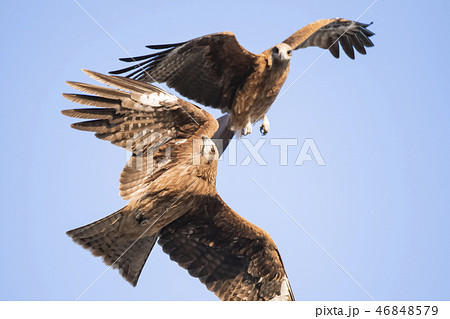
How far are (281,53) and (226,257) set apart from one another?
2.89 metres

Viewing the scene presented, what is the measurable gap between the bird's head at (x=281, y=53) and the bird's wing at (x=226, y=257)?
8.00 feet

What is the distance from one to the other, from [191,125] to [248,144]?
1.89 m

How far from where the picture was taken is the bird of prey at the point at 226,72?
30.2ft

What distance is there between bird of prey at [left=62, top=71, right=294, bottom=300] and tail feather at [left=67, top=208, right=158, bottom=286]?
0.04 feet

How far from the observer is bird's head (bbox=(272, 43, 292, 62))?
926 cm

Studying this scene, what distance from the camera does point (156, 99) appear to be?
7.65m

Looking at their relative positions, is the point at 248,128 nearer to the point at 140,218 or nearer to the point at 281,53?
the point at 281,53

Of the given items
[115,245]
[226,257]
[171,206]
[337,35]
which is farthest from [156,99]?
[337,35]

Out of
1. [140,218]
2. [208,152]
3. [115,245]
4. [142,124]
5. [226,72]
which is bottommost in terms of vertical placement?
[115,245]
